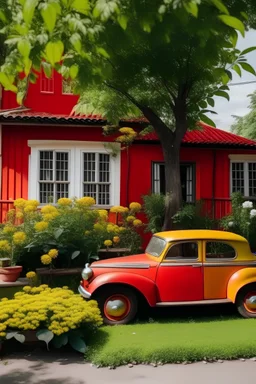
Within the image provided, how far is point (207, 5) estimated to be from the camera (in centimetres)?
270

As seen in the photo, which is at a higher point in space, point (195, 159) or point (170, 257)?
point (195, 159)

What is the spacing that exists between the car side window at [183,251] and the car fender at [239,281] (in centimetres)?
77

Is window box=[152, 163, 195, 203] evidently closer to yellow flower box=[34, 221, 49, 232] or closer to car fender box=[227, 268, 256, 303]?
yellow flower box=[34, 221, 49, 232]

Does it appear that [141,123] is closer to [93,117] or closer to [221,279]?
[93,117]

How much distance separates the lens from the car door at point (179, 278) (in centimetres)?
666

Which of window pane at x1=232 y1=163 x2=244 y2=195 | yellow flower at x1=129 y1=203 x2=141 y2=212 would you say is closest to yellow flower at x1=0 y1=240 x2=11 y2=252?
yellow flower at x1=129 y1=203 x2=141 y2=212

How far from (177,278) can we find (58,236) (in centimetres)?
278

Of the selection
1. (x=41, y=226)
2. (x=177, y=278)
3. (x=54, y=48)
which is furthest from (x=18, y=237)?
(x=54, y=48)

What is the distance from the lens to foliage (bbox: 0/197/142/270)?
802 cm

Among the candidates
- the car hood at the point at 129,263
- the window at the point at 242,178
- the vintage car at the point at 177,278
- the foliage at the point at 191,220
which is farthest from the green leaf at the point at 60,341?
the window at the point at 242,178

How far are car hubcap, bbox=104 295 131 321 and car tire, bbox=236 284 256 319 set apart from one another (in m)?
2.03

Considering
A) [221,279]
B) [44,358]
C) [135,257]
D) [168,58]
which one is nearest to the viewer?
[44,358]

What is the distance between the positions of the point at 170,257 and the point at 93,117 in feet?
22.6

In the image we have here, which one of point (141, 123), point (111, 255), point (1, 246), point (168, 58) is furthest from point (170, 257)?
point (141, 123)
